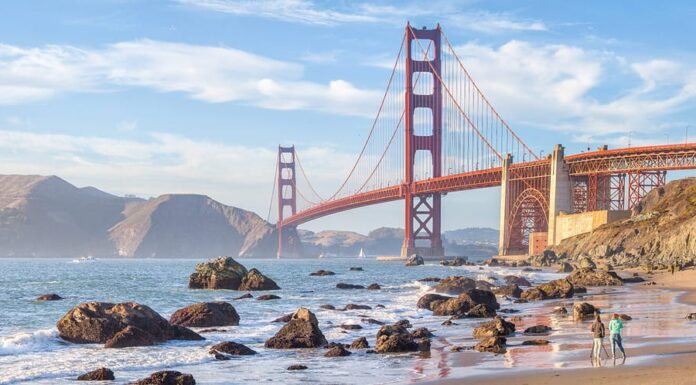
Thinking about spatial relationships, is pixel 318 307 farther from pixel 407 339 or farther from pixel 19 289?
pixel 19 289

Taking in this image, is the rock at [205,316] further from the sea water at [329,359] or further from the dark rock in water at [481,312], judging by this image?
the dark rock in water at [481,312]

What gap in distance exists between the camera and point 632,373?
1473cm

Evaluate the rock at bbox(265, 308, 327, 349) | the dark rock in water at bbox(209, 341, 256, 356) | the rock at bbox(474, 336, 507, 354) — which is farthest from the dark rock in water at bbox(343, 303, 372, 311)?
the rock at bbox(474, 336, 507, 354)

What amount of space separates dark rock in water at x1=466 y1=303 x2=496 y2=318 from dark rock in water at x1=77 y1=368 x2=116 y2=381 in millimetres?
14848

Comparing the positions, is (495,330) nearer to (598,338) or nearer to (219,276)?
(598,338)

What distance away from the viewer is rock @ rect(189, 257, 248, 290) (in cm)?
4906

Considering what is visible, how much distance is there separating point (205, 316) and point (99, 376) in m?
10.0

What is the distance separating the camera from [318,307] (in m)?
34.5

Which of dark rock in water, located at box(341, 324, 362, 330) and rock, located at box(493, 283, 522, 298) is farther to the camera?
rock, located at box(493, 283, 522, 298)

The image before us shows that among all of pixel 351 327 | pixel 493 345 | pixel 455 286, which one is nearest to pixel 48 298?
pixel 455 286

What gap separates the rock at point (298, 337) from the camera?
21.0 m

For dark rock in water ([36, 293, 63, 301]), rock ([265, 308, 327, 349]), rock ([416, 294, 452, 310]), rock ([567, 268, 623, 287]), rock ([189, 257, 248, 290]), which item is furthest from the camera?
rock ([189, 257, 248, 290])

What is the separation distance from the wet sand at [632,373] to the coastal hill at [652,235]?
39230mm

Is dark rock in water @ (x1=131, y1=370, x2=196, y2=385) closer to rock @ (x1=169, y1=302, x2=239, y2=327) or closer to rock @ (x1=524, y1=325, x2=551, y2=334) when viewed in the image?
rock @ (x1=524, y1=325, x2=551, y2=334)
